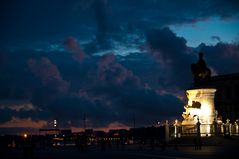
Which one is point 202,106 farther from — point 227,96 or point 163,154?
point 227,96

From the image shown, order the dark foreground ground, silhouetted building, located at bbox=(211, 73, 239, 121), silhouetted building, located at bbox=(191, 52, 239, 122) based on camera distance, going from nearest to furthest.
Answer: the dark foreground ground
silhouetted building, located at bbox=(191, 52, 239, 122)
silhouetted building, located at bbox=(211, 73, 239, 121)

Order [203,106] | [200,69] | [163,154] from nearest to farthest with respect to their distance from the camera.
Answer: [163,154] < [203,106] < [200,69]

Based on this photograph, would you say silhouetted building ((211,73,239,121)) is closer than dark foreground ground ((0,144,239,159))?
No

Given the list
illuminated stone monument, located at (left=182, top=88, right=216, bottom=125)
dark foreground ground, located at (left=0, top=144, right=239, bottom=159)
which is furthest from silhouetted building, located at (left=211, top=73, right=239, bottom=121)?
dark foreground ground, located at (left=0, top=144, right=239, bottom=159)

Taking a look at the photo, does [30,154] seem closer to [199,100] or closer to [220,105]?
[199,100]

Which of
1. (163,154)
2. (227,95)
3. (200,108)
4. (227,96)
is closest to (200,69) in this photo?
(200,108)

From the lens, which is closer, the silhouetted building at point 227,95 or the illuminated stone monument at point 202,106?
the illuminated stone monument at point 202,106

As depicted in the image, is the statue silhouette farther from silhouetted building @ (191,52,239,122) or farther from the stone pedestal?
silhouetted building @ (191,52,239,122)

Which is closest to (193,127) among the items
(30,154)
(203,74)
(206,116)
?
(206,116)

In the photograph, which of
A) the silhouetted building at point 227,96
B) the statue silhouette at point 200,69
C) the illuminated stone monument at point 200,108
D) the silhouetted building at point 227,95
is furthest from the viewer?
the silhouetted building at point 227,96

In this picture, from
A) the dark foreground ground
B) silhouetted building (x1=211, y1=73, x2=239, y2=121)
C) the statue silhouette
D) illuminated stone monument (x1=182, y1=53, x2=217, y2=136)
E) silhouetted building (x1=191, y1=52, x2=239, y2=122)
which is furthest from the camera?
silhouetted building (x1=211, y1=73, x2=239, y2=121)

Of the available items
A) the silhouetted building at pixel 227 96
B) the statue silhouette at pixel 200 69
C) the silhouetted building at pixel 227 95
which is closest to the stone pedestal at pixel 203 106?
the statue silhouette at pixel 200 69

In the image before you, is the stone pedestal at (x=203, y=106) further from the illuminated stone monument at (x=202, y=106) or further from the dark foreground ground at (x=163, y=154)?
the dark foreground ground at (x=163, y=154)

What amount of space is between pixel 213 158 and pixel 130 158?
690 cm
